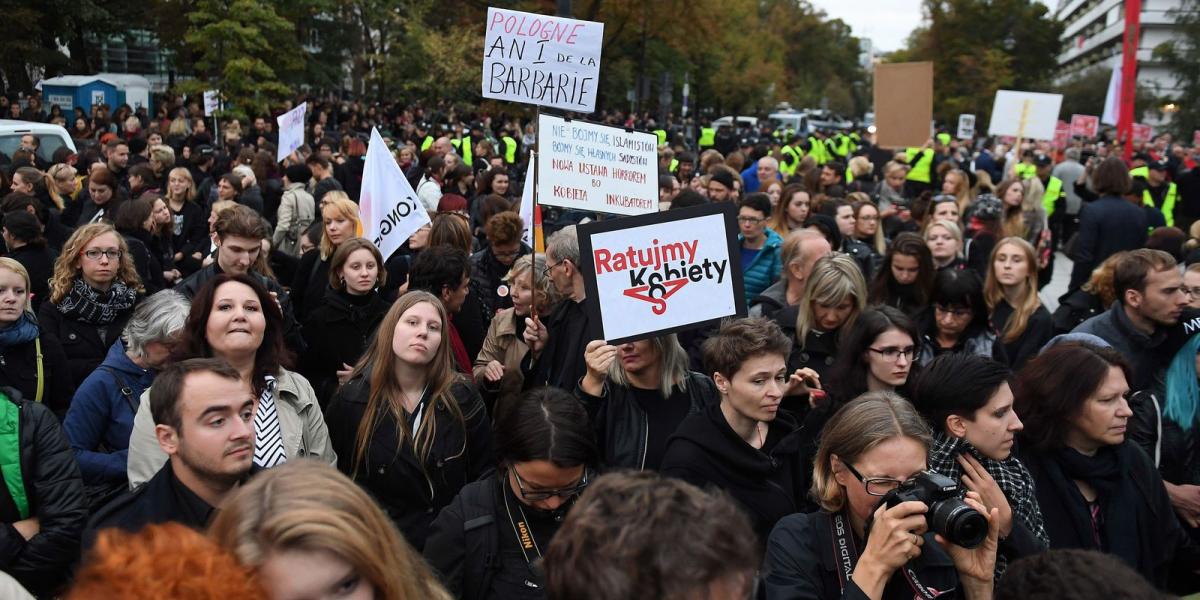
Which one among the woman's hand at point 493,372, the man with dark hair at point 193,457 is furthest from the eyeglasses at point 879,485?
the woman's hand at point 493,372

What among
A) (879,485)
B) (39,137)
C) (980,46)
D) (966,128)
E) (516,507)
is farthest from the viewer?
(980,46)

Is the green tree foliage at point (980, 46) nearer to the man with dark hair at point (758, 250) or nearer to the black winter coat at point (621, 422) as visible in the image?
the man with dark hair at point (758, 250)

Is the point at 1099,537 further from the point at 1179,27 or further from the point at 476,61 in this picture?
the point at 1179,27

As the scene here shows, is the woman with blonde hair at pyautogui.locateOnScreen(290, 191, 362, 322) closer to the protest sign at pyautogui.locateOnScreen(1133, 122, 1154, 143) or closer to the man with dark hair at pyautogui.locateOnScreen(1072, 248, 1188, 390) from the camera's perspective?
the man with dark hair at pyautogui.locateOnScreen(1072, 248, 1188, 390)

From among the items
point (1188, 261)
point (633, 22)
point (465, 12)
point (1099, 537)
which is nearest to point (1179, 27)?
point (633, 22)

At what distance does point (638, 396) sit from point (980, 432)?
1.45m

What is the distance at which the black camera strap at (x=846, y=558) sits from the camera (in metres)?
2.98

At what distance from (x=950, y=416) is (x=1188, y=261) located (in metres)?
4.71

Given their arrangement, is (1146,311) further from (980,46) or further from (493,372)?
(980,46)

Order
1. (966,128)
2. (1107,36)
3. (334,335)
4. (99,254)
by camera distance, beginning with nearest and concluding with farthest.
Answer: (99,254)
(334,335)
(966,128)
(1107,36)

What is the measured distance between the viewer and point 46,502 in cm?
393

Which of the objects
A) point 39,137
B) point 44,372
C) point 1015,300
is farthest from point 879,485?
point 39,137

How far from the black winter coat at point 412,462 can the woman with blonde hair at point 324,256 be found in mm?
2875

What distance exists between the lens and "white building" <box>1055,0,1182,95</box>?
3135 inches
